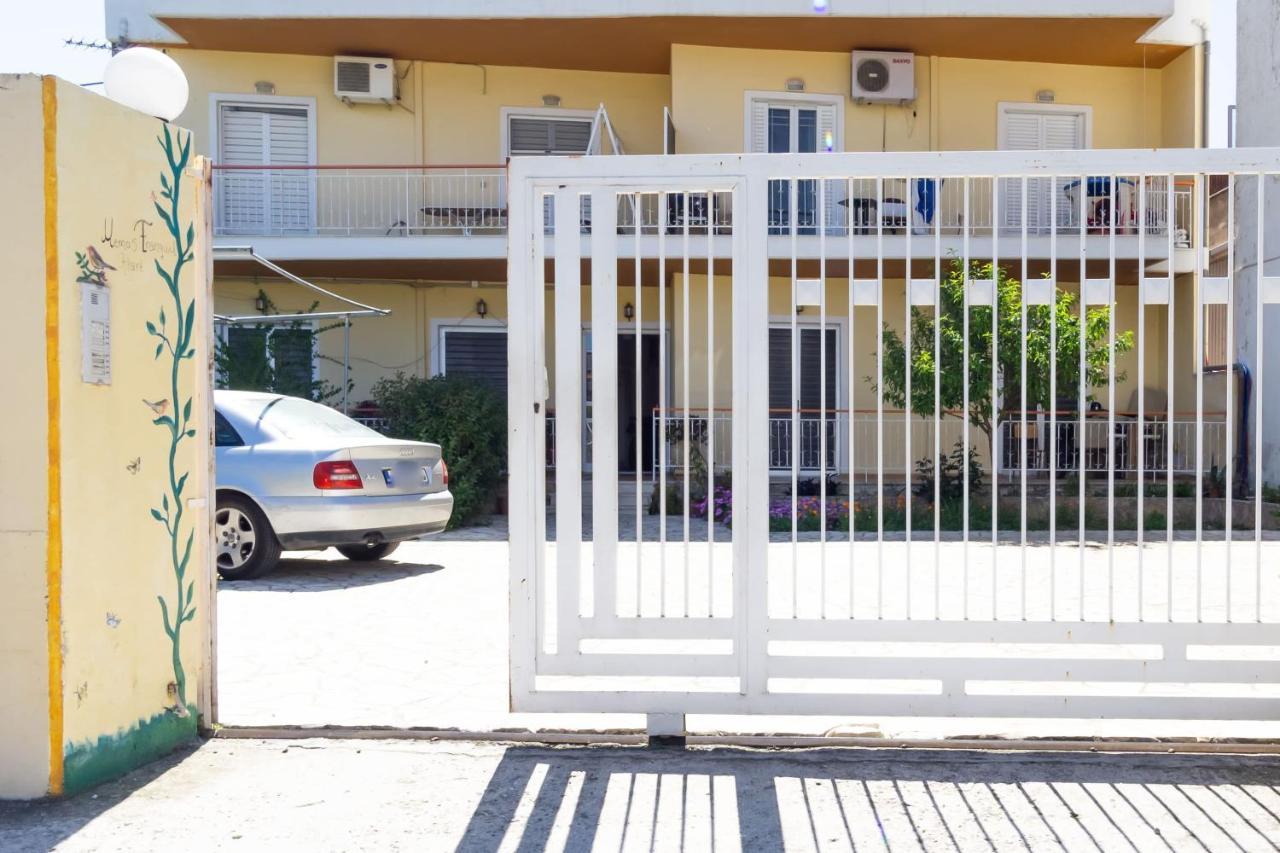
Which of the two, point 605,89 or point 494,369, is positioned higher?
point 605,89

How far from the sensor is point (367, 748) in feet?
15.3

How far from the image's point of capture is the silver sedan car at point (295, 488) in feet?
29.0

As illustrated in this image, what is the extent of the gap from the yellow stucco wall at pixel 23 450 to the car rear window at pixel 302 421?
514 centimetres

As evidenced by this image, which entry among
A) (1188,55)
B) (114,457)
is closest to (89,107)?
(114,457)

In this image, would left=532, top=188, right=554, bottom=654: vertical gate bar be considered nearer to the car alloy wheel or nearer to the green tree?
the car alloy wheel

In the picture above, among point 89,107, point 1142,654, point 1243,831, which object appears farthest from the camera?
point 1142,654

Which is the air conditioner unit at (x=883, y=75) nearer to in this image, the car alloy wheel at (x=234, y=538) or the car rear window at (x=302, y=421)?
the car rear window at (x=302, y=421)

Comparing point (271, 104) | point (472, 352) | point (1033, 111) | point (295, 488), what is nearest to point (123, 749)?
point (295, 488)

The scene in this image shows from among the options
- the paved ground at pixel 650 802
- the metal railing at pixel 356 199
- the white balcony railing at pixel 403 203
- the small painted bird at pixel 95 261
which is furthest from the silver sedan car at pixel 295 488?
the metal railing at pixel 356 199

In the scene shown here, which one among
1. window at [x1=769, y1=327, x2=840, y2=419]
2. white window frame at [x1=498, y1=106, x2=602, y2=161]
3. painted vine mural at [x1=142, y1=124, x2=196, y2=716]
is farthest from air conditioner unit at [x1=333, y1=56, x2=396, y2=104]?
painted vine mural at [x1=142, y1=124, x2=196, y2=716]

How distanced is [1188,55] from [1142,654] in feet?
43.8

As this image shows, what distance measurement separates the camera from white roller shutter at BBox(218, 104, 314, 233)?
1703 centimetres

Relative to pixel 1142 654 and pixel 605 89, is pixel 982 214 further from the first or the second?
pixel 1142 654

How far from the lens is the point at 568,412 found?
4750 mm
